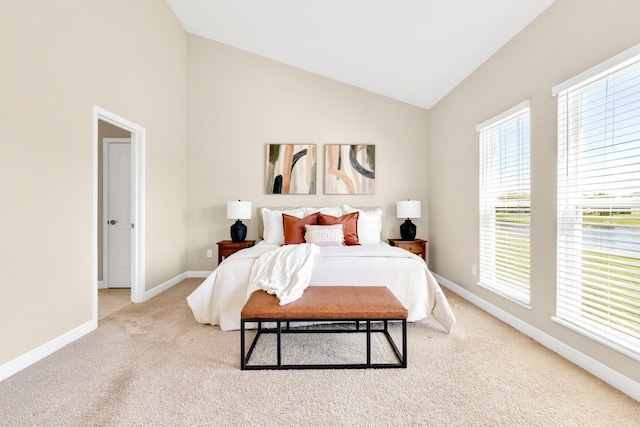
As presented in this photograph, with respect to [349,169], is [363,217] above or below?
below

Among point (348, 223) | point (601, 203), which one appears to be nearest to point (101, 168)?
point (348, 223)

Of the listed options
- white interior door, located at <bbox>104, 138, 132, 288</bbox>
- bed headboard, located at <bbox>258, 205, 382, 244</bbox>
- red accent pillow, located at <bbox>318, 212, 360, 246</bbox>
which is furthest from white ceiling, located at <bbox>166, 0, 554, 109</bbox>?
white interior door, located at <bbox>104, 138, 132, 288</bbox>

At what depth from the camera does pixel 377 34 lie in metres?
3.15

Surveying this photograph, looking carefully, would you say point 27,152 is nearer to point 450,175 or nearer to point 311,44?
point 311,44

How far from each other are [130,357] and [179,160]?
289 cm

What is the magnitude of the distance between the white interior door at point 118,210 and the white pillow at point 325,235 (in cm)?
254

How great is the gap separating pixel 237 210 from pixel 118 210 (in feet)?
5.39

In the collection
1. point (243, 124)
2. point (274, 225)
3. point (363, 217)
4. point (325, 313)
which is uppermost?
point (243, 124)

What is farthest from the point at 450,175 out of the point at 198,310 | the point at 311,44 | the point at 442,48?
the point at 198,310

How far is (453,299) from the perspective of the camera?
3.43m

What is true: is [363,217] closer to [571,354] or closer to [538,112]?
[538,112]

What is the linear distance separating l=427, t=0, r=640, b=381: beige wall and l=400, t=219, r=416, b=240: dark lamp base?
0.53 meters

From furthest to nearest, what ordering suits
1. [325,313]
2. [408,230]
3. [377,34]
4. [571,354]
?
[408,230] → [377,34] → [571,354] → [325,313]

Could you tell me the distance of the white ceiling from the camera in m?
2.58
